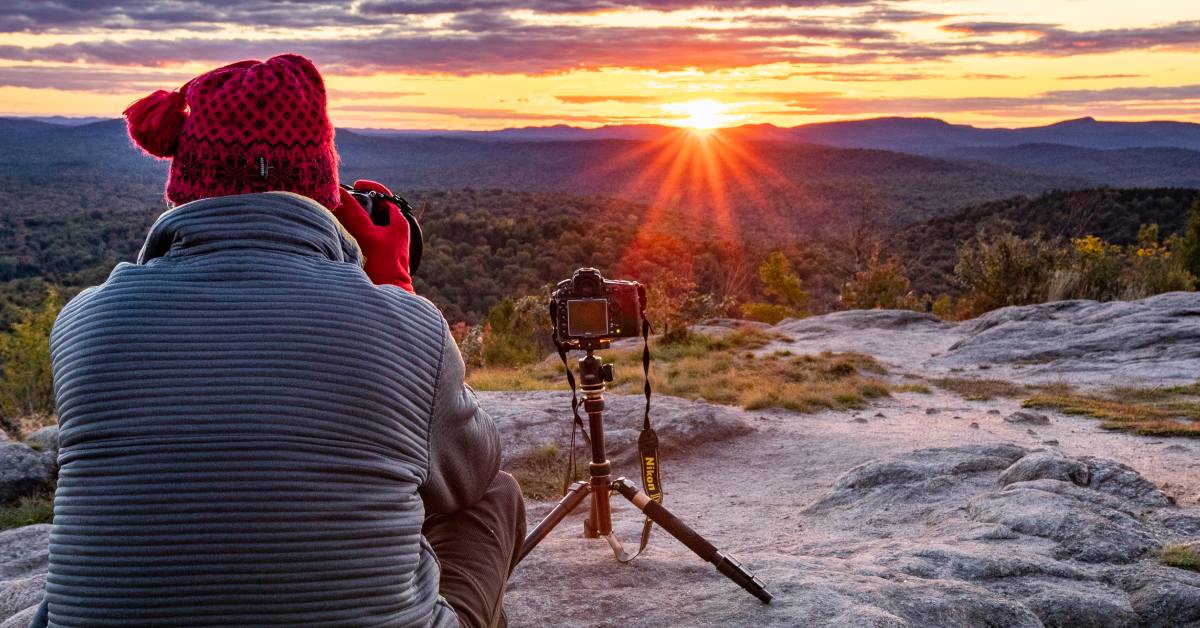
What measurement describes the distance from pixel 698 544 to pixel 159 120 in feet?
6.17

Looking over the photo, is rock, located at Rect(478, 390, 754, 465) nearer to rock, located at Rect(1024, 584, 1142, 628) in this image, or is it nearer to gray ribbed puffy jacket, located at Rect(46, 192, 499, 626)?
rock, located at Rect(1024, 584, 1142, 628)

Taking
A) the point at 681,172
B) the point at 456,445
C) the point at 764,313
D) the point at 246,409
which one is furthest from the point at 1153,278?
the point at 681,172

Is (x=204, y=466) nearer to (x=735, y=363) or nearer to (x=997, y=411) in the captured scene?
(x=997, y=411)

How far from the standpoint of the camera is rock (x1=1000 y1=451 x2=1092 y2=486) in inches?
175

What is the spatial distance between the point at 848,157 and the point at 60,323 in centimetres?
8429

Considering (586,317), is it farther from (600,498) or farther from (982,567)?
(982,567)

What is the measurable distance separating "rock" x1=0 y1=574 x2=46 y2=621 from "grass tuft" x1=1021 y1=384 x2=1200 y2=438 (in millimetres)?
6423

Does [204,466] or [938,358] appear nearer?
[204,466]

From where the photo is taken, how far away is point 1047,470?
4.47 m

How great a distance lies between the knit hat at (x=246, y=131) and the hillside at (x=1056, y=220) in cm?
3280

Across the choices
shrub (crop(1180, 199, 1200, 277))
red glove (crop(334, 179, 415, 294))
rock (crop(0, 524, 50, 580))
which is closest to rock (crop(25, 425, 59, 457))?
rock (crop(0, 524, 50, 580))

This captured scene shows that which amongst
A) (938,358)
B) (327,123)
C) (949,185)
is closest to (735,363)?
(938,358)

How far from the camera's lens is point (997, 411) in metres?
7.90

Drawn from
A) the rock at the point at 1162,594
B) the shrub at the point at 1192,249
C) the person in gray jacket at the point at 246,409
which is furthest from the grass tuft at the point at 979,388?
the shrub at the point at 1192,249
